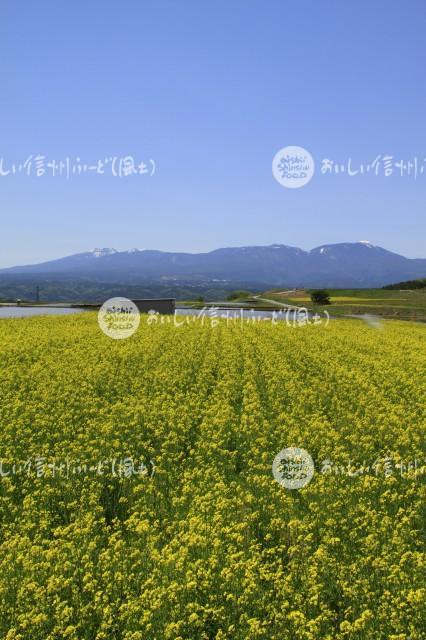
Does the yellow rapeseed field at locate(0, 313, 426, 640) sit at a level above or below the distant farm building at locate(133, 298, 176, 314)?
below

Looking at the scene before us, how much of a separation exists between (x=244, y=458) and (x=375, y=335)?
78.4 ft

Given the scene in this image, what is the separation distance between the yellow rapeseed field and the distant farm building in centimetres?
3650

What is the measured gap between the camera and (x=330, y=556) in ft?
24.5

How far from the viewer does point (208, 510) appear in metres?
8.53

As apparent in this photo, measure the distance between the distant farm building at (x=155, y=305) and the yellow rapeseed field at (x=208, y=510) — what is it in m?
36.5

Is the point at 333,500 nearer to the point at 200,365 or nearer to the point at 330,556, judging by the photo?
the point at 330,556

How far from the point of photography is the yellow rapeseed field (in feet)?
20.7

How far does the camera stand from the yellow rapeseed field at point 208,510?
20.7 ft

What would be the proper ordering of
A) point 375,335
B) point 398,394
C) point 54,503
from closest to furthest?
point 54,503
point 398,394
point 375,335

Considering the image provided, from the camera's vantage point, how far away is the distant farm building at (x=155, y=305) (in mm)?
54844

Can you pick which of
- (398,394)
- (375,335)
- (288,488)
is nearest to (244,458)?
(288,488)

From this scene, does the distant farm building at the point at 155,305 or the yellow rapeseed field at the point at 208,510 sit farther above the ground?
the distant farm building at the point at 155,305

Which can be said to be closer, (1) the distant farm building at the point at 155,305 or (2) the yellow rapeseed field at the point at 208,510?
(2) the yellow rapeseed field at the point at 208,510

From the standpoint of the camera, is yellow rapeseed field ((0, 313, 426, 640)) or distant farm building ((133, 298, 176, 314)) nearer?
yellow rapeseed field ((0, 313, 426, 640))
